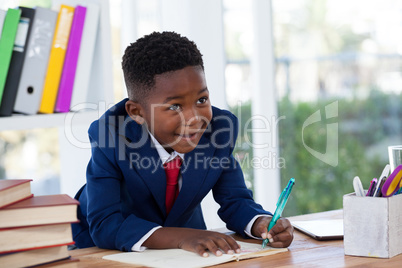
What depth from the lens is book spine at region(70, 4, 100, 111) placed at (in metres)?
1.59

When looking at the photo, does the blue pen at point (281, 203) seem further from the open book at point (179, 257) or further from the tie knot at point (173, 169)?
the tie knot at point (173, 169)

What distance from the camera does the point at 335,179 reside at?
125 inches

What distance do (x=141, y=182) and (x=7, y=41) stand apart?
0.55m

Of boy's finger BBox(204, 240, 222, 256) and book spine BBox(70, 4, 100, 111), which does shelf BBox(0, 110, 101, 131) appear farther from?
boy's finger BBox(204, 240, 222, 256)

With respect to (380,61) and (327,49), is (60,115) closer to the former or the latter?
(327,49)

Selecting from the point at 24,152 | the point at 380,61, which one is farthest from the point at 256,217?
the point at 380,61

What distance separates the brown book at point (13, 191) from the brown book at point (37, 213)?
0.04ft

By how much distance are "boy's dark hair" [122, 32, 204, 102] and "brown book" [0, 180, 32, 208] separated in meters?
0.36

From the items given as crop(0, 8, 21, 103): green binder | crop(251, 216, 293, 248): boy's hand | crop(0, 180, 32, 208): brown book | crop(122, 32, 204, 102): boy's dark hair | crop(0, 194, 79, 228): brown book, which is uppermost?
crop(0, 8, 21, 103): green binder

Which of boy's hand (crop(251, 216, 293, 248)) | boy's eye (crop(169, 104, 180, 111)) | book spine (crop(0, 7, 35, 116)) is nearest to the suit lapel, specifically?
boy's eye (crop(169, 104, 180, 111))

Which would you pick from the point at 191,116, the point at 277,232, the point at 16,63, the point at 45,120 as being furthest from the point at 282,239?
the point at 16,63

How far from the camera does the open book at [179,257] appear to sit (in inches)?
40.6

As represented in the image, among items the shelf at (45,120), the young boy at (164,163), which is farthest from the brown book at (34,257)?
the shelf at (45,120)

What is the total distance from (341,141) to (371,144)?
0.71ft
